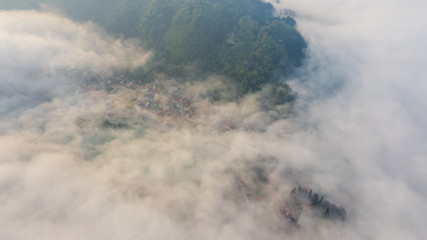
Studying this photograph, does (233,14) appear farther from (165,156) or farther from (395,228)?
(395,228)

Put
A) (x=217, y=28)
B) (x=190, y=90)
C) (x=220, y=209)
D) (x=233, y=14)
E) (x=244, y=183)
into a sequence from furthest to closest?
1. (x=233, y=14)
2. (x=217, y=28)
3. (x=190, y=90)
4. (x=244, y=183)
5. (x=220, y=209)

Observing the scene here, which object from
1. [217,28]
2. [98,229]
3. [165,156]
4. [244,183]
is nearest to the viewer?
[98,229]

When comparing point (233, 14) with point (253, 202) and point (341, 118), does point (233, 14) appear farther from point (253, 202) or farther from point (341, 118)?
point (253, 202)

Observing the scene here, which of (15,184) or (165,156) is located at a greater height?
(165,156)

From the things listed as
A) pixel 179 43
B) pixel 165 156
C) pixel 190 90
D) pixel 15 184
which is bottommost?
pixel 15 184

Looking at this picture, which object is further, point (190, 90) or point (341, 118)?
point (341, 118)

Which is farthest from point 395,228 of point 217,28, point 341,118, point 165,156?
point 217,28

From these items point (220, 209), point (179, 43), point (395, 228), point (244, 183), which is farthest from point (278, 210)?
point (179, 43)
